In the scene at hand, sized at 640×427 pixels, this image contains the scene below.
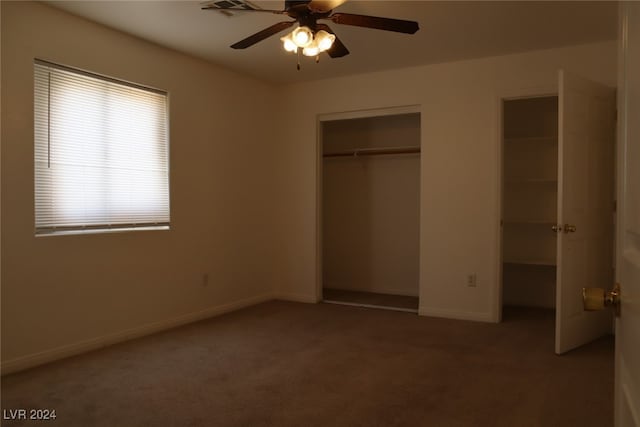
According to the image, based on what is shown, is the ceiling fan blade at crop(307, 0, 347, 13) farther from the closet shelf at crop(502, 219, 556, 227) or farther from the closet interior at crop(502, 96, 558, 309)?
the closet shelf at crop(502, 219, 556, 227)

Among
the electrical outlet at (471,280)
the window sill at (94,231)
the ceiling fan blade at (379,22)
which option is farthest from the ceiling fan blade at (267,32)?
the electrical outlet at (471,280)

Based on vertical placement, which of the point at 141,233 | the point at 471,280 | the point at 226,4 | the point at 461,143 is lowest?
the point at 471,280

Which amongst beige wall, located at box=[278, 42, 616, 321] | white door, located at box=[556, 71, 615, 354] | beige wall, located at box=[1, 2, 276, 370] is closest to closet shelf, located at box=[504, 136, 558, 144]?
beige wall, located at box=[278, 42, 616, 321]

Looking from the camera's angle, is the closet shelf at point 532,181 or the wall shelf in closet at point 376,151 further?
the wall shelf in closet at point 376,151

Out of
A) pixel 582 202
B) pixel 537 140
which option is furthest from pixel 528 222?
pixel 582 202

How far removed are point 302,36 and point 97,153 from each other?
82.7 inches

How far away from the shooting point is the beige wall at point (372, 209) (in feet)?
19.2

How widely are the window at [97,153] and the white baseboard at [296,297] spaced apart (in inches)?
74.8

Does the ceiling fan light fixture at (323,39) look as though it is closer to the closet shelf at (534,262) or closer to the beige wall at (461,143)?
the beige wall at (461,143)

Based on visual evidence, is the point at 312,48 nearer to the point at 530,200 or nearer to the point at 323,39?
the point at 323,39

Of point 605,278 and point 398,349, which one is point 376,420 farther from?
point 605,278

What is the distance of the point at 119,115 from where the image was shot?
12.7 feet

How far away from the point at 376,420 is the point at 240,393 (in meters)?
0.86

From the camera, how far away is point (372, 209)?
6113 millimetres
